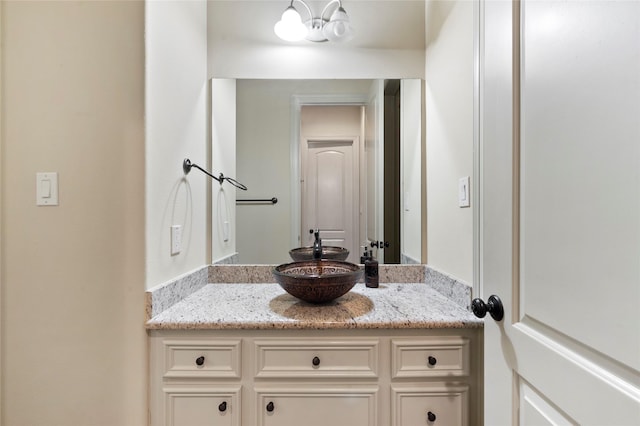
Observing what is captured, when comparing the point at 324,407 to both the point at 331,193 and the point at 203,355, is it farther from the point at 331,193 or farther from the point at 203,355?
the point at 331,193

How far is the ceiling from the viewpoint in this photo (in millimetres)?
1571

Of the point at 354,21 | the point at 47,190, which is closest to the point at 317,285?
the point at 47,190

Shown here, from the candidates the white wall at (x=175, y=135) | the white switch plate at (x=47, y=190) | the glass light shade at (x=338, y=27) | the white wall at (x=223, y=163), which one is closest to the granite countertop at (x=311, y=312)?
the white wall at (x=175, y=135)

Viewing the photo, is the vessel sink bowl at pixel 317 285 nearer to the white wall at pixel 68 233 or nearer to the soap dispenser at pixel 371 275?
the soap dispenser at pixel 371 275

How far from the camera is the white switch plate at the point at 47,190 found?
1.00m

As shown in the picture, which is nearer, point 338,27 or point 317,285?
point 317,285

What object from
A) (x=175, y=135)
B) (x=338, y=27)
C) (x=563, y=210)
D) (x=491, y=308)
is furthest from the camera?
(x=338, y=27)

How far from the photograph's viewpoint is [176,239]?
47.4 inches

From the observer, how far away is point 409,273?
1.55 meters

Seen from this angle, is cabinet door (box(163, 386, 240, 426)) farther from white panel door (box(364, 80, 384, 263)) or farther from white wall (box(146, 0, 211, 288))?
white panel door (box(364, 80, 384, 263))

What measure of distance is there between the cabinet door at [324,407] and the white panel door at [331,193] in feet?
2.42

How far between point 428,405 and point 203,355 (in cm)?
82

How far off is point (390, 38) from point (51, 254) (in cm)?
182

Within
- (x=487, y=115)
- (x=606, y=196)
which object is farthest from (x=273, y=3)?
(x=606, y=196)
